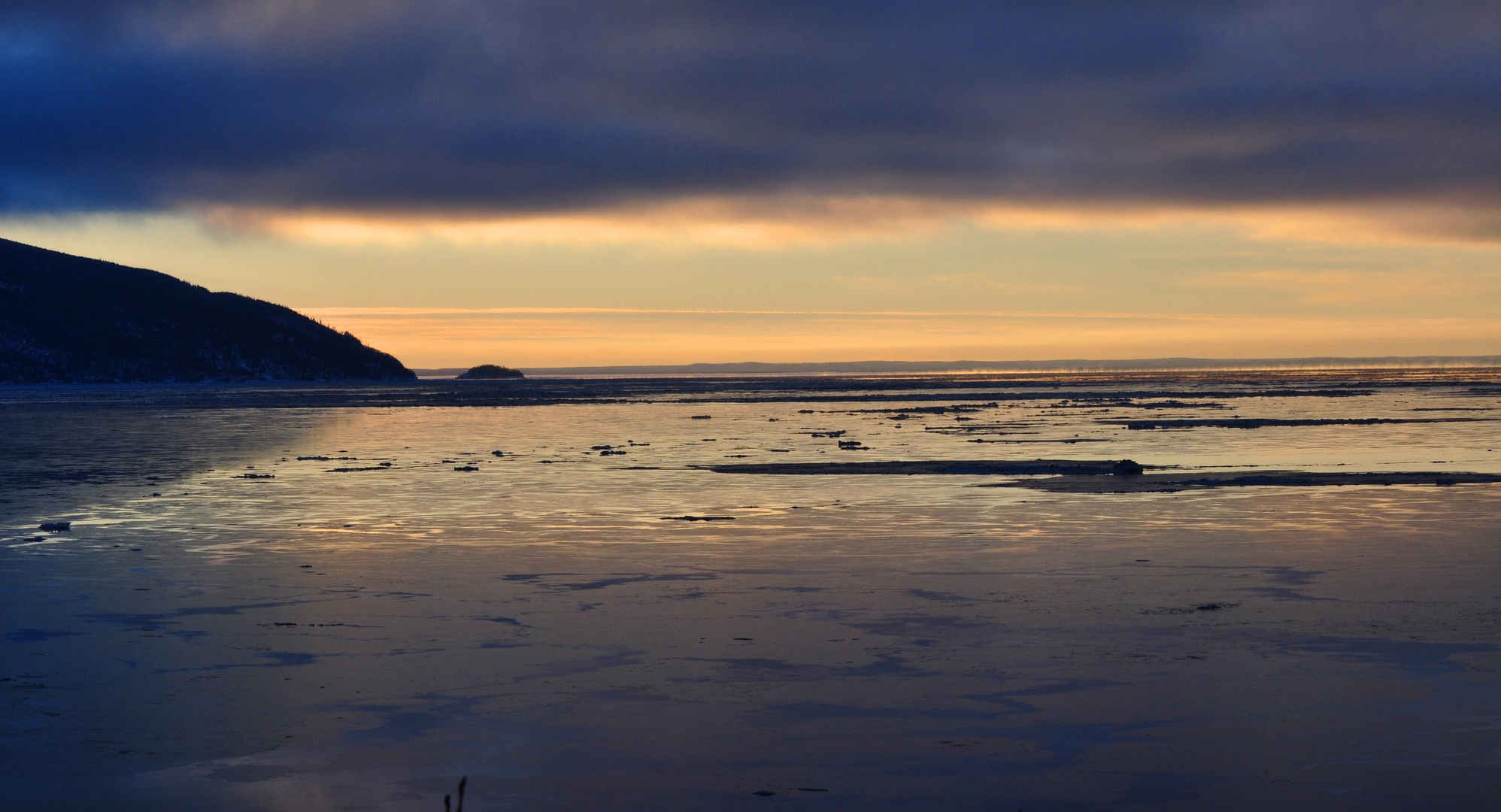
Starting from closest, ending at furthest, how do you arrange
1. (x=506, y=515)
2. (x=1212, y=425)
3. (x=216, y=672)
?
(x=216, y=672), (x=506, y=515), (x=1212, y=425)

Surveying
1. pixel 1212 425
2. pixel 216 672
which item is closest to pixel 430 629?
pixel 216 672

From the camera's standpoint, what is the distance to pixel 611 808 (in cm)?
859

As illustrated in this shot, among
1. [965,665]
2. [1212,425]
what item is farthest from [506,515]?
[1212,425]

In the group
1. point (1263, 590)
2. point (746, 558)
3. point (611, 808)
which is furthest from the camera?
point (746, 558)

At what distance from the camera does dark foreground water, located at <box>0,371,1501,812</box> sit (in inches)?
362

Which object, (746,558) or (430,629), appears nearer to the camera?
(430,629)

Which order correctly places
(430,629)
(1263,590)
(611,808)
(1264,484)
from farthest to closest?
1. (1264,484)
2. (1263,590)
3. (430,629)
4. (611,808)

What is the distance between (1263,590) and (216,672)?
1200 centimetres

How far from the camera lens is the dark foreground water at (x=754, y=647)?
9188 millimetres

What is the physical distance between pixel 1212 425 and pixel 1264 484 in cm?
3031

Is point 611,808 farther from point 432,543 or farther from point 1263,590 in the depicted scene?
point 432,543

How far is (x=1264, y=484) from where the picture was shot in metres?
30.6

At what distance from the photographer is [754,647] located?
13.2 metres

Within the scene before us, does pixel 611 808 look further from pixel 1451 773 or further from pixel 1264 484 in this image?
pixel 1264 484
